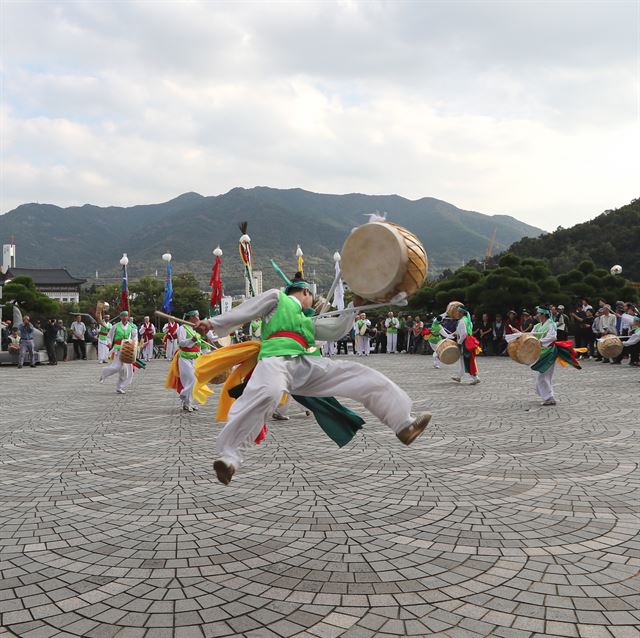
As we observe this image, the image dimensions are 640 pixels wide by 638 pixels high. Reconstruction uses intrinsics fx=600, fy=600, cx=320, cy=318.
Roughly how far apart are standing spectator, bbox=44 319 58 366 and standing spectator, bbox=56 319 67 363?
58 cm

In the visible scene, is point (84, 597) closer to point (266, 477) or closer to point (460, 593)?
point (460, 593)

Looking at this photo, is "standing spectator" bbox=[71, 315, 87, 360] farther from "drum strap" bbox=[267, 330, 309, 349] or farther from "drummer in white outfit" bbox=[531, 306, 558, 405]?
"drum strap" bbox=[267, 330, 309, 349]

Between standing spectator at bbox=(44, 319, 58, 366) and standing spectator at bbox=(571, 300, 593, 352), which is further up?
standing spectator at bbox=(571, 300, 593, 352)

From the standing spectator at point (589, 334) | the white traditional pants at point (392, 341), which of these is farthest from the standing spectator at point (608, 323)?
the white traditional pants at point (392, 341)

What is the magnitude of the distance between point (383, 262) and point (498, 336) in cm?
2146

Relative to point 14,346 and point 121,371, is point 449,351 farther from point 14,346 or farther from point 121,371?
point 14,346

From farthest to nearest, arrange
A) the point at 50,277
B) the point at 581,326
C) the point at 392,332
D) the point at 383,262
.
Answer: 1. the point at 50,277
2. the point at 392,332
3. the point at 581,326
4. the point at 383,262

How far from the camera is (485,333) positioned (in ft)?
79.2

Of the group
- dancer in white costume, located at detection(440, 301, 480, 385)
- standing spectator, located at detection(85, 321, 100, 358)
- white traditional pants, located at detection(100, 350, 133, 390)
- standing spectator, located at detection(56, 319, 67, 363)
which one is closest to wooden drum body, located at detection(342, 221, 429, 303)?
dancer in white costume, located at detection(440, 301, 480, 385)

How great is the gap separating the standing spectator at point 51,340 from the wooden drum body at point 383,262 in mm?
22030

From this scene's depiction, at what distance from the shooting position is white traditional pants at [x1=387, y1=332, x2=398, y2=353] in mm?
28891

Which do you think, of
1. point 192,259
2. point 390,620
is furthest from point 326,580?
point 192,259

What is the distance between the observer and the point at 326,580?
3164 millimetres

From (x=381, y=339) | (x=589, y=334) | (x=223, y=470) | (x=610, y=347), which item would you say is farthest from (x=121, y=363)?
(x=381, y=339)
